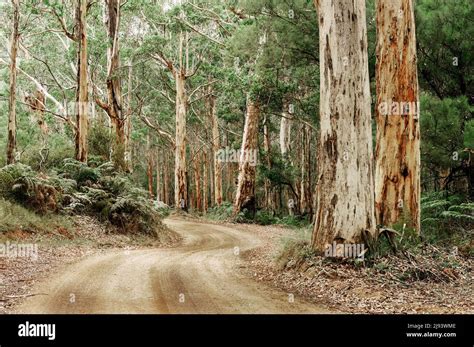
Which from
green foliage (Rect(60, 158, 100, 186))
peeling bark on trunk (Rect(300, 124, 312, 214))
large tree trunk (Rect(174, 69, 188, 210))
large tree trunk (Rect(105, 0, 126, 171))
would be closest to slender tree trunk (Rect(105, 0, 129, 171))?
large tree trunk (Rect(105, 0, 126, 171))

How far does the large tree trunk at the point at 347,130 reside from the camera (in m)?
8.04

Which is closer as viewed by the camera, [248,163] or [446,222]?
[446,222]

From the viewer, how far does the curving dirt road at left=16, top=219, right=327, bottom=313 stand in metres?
A: 6.24

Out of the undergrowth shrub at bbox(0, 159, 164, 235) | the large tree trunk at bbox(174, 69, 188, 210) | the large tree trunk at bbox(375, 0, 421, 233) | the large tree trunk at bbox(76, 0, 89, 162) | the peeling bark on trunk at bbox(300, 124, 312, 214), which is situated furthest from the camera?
the large tree trunk at bbox(174, 69, 188, 210)

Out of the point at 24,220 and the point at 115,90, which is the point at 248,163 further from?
the point at 24,220

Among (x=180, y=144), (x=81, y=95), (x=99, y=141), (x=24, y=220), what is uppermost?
(x=81, y=95)

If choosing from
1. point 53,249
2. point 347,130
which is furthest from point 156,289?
point 53,249

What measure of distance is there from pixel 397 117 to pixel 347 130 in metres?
2.30

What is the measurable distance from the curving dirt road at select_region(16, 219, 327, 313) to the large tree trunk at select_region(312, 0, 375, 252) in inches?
70.6

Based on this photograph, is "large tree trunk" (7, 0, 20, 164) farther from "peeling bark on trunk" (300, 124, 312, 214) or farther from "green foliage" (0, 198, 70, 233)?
"peeling bark on trunk" (300, 124, 312, 214)

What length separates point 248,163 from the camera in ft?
78.1

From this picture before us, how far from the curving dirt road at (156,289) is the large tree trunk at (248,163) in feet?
42.2

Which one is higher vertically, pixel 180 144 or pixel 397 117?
pixel 180 144
